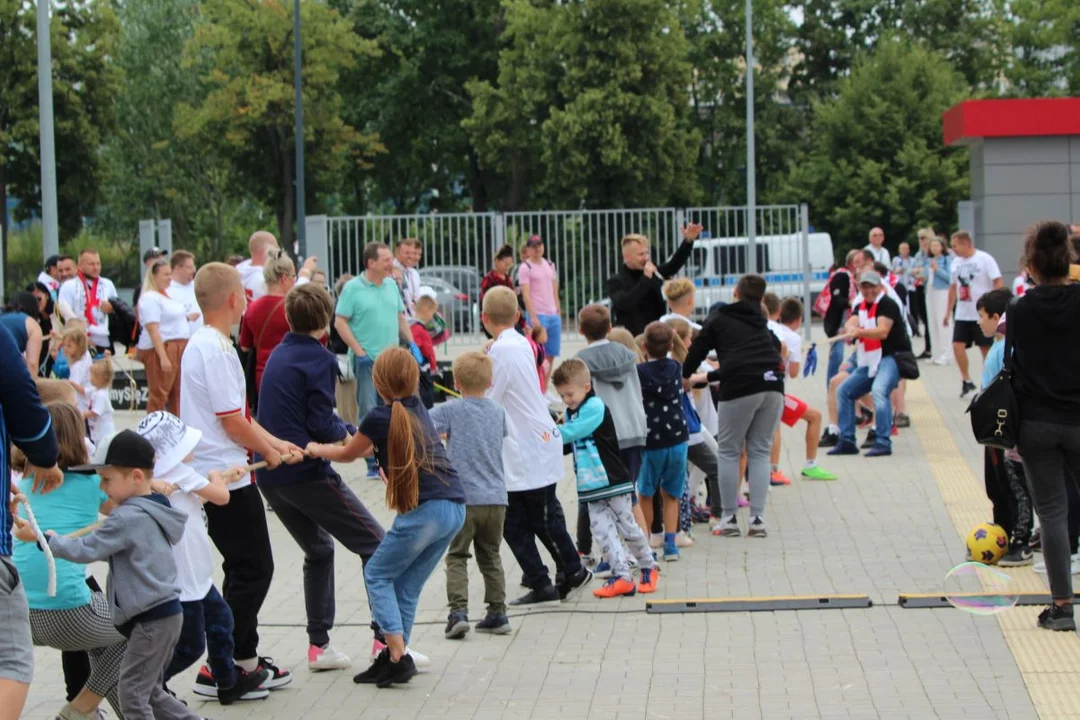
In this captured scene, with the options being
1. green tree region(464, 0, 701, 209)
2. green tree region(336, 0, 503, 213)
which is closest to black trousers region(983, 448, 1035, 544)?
green tree region(464, 0, 701, 209)

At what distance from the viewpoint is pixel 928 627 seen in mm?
7281

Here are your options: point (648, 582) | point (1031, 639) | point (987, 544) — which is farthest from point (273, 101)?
point (1031, 639)

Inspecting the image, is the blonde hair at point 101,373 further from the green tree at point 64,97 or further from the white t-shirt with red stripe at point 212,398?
the green tree at point 64,97

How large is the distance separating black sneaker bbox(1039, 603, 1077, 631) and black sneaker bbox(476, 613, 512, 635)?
257 cm

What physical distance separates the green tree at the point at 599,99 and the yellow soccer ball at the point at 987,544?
105 ft

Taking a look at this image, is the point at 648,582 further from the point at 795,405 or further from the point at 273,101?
the point at 273,101

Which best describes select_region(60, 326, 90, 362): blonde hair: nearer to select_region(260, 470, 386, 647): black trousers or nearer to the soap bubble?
select_region(260, 470, 386, 647): black trousers

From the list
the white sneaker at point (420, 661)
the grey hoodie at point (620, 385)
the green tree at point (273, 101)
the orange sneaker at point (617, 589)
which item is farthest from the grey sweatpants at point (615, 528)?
the green tree at point (273, 101)

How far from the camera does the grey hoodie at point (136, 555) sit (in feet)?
17.2

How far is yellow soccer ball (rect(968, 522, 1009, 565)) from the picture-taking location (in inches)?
324

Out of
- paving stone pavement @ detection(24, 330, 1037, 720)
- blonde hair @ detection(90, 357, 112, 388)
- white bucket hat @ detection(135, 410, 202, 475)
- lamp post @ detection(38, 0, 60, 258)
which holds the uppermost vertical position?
lamp post @ detection(38, 0, 60, 258)

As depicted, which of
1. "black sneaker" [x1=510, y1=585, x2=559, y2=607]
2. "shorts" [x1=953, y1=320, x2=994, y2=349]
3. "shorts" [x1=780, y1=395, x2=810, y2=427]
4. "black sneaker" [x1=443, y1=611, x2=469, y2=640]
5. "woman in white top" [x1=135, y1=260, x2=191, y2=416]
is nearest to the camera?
"black sneaker" [x1=443, y1=611, x2=469, y2=640]

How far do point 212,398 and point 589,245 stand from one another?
17985 millimetres

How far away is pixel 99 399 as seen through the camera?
12.0 m
